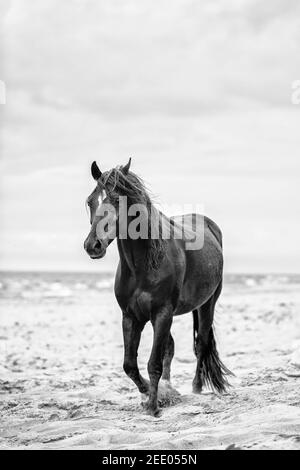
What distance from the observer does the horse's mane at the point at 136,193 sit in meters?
6.27

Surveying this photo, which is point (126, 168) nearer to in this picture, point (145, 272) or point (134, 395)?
point (145, 272)

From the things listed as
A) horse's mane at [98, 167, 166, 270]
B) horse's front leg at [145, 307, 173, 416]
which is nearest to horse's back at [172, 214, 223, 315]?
horse's front leg at [145, 307, 173, 416]

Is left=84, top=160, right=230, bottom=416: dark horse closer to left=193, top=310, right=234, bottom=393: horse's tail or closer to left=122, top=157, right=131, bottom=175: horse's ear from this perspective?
left=122, top=157, right=131, bottom=175: horse's ear

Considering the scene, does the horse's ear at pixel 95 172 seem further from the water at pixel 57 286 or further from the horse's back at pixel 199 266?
the water at pixel 57 286

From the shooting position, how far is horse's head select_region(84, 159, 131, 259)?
236 inches

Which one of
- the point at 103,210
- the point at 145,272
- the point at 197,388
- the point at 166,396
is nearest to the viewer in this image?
the point at 103,210

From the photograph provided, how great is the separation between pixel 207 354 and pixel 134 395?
996 mm

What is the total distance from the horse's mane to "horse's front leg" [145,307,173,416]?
1.57 ft

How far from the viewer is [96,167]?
6430 mm

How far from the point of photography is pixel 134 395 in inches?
315

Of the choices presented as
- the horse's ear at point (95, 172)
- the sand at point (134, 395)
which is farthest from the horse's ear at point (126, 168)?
the sand at point (134, 395)

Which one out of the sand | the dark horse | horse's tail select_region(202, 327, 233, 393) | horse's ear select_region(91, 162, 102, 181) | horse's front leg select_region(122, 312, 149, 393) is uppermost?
horse's ear select_region(91, 162, 102, 181)

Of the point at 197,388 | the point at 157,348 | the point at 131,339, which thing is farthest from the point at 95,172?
the point at 197,388

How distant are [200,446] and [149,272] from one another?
199 cm
